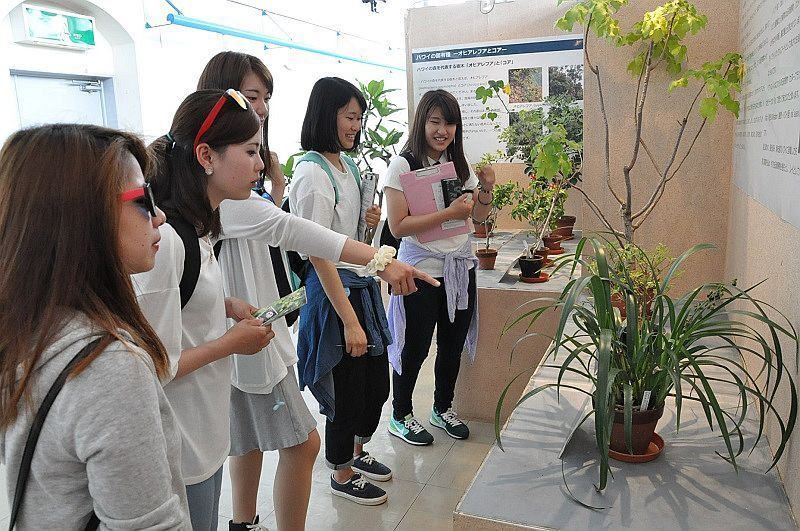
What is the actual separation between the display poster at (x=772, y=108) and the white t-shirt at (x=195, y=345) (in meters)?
1.21

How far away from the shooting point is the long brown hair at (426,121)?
101 inches

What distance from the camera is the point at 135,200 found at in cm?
88

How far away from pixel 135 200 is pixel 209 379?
534 mm

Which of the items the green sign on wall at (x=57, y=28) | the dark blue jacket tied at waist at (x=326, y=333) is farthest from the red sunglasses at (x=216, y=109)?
the green sign on wall at (x=57, y=28)

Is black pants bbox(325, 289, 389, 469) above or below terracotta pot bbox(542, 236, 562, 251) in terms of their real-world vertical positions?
below

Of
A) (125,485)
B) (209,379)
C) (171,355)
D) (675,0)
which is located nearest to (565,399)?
(209,379)

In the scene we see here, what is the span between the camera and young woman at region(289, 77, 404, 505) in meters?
2.02

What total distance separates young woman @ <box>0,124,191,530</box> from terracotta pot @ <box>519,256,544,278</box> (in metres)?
2.37

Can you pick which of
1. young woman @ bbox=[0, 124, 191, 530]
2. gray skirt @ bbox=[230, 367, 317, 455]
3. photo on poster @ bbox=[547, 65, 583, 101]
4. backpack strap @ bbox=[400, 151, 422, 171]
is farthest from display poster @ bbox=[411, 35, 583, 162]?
young woman @ bbox=[0, 124, 191, 530]

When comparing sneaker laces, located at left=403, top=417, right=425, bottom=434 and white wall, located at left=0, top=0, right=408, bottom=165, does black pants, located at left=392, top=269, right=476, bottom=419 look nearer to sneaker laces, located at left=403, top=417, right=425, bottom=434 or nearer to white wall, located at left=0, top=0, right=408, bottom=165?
sneaker laces, located at left=403, top=417, right=425, bottom=434

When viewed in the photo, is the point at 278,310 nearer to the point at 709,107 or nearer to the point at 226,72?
the point at 226,72

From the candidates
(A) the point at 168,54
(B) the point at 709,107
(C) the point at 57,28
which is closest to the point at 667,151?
(B) the point at 709,107

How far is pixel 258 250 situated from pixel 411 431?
58.9 inches

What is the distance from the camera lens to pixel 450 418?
9.70 ft
